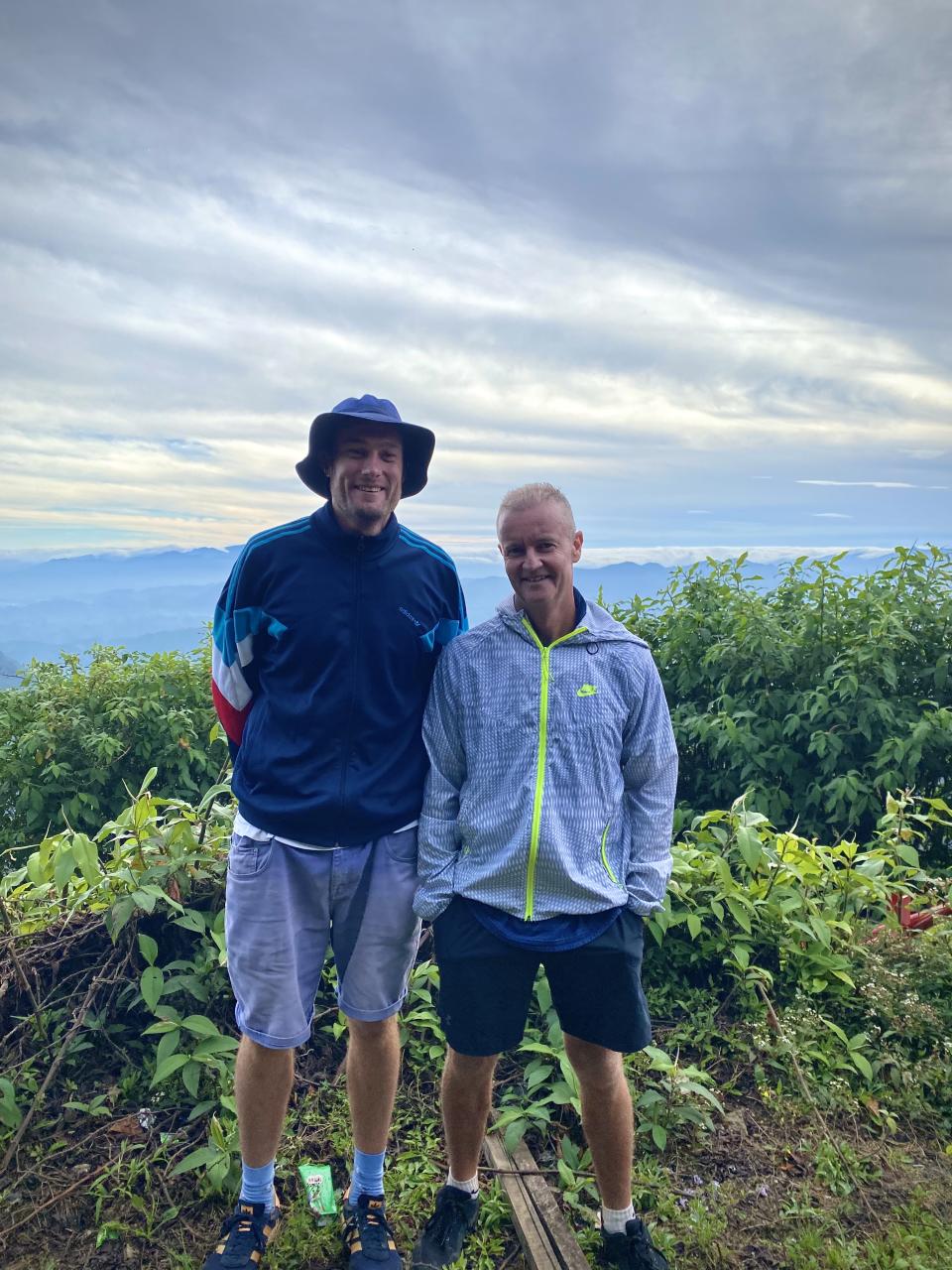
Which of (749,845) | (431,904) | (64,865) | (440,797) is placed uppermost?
(440,797)

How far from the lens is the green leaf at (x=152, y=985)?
10.8 feet

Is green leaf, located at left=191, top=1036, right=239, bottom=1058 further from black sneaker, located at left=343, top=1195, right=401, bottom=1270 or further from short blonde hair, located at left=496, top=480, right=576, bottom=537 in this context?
short blonde hair, located at left=496, top=480, right=576, bottom=537

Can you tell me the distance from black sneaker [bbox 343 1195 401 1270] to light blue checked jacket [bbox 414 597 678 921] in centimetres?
99

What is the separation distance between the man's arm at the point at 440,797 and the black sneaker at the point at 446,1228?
95 cm

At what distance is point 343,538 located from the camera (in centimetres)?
267

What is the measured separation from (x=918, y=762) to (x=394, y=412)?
3906 mm

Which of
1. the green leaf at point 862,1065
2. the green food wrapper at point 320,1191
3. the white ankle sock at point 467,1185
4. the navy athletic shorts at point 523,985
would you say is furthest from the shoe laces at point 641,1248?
the green leaf at point 862,1065

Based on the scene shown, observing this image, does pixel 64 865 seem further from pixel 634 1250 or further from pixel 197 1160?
pixel 634 1250

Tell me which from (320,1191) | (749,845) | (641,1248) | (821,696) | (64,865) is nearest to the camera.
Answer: (641,1248)

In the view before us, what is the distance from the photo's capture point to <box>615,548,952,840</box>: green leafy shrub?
5129 mm

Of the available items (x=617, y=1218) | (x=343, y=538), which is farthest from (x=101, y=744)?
(x=617, y=1218)

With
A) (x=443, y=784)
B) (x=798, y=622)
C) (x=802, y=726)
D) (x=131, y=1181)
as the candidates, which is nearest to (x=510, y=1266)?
(x=131, y=1181)

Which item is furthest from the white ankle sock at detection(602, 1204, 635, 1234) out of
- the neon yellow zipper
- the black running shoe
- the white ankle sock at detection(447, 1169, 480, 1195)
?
the neon yellow zipper

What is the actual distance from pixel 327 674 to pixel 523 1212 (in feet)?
6.02
